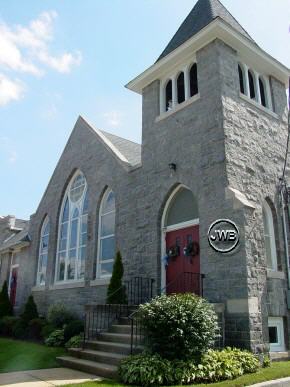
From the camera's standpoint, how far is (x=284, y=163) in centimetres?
1217

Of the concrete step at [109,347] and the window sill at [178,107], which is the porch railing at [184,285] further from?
the window sill at [178,107]

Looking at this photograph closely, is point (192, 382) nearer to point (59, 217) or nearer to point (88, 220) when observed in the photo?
point (88, 220)

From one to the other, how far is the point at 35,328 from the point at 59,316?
1.25 metres

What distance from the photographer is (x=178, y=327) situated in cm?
736

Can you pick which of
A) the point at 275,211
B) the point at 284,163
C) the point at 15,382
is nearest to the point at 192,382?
the point at 15,382

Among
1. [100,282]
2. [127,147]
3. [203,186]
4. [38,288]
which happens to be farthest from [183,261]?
[38,288]

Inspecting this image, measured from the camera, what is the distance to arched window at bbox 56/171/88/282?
1559cm

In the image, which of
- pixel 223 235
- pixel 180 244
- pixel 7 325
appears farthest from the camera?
pixel 7 325

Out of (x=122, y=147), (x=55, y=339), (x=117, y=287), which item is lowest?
(x=55, y=339)

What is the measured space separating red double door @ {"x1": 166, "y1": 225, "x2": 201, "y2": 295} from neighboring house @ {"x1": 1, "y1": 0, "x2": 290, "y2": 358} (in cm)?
3

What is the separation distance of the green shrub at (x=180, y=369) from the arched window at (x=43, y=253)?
37.7 ft

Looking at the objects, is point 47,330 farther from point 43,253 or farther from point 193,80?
point 193,80

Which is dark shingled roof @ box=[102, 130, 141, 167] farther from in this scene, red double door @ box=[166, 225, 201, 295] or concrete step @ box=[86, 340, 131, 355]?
concrete step @ box=[86, 340, 131, 355]

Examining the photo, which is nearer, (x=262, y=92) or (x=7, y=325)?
(x=262, y=92)
